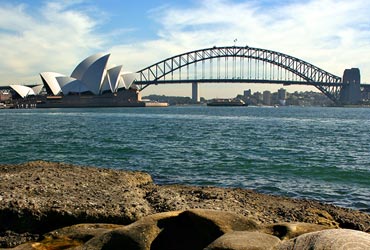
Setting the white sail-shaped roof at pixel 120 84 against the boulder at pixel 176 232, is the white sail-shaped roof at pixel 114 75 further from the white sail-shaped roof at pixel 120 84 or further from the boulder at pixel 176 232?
the boulder at pixel 176 232

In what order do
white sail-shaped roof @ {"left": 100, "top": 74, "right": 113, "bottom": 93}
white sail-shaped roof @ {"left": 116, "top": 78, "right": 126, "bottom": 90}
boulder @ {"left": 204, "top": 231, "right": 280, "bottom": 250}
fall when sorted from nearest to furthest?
boulder @ {"left": 204, "top": 231, "right": 280, "bottom": 250} < white sail-shaped roof @ {"left": 100, "top": 74, "right": 113, "bottom": 93} < white sail-shaped roof @ {"left": 116, "top": 78, "right": 126, "bottom": 90}

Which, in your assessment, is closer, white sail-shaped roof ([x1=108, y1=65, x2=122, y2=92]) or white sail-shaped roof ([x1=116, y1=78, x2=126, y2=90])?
white sail-shaped roof ([x1=108, y1=65, x2=122, y2=92])

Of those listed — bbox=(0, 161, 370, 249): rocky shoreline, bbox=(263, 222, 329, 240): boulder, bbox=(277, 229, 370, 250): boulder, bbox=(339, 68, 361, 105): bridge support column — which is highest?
bbox=(339, 68, 361, 105): bridge support column

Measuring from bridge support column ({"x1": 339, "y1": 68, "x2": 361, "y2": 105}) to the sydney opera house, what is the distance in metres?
63.6

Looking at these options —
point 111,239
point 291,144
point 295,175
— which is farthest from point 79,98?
point 111,239

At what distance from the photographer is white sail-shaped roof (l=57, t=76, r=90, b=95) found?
115 metres

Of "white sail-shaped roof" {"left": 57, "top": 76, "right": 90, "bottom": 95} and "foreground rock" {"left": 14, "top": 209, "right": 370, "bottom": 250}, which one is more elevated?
"white sail-shaped roof" {"left": 57, "top": 76, "right": 90, "bottom": 95}

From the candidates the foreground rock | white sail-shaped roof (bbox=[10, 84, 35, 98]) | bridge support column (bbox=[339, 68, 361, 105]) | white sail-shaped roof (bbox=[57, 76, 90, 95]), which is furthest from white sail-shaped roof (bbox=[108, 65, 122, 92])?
the foreground rock

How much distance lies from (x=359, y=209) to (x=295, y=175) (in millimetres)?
4142

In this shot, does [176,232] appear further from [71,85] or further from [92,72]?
[71,85]

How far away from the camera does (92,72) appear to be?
106875 mm

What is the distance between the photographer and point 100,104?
389 feet

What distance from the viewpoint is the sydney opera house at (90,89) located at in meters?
110

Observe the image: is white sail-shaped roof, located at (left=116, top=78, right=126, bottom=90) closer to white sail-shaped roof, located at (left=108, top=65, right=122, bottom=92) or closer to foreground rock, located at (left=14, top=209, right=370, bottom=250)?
white sail-shaped roof, located at (left=108, top=65, right=122, bottom=92)
